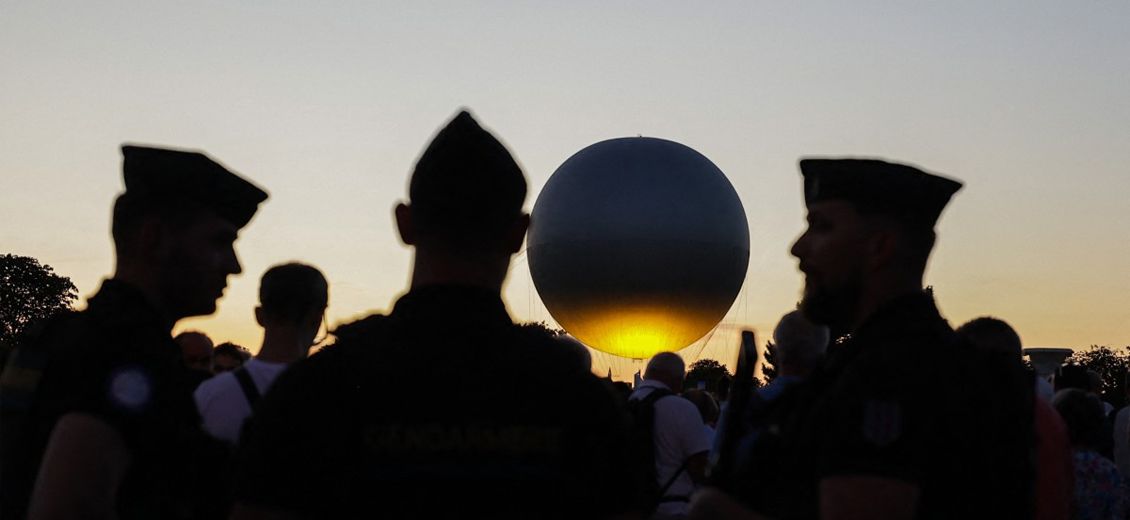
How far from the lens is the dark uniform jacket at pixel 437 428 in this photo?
8.27ft

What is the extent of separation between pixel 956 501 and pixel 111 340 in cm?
213

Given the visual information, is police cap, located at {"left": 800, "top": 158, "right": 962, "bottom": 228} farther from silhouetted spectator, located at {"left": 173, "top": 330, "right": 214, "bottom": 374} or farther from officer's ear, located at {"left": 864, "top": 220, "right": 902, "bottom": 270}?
silhouetted spectator, located at {"left": 173, "top": 330, "right": 214, "bottom": 374}

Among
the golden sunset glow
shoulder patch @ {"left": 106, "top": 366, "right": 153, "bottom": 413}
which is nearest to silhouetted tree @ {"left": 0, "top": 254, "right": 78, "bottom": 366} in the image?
the golden sunset glow

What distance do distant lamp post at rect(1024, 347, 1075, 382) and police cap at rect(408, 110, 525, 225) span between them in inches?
367

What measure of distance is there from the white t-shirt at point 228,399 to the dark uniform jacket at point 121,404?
139cm

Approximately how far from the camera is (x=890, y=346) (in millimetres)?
3180

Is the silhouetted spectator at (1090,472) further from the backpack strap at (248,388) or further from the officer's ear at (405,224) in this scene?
the officer's ear at (405,224)

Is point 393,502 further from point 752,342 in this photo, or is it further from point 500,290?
point 752,342

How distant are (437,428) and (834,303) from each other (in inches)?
60.4

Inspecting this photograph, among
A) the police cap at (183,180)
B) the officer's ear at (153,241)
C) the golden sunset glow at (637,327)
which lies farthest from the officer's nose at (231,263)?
the golden sunset glow at (637,327)

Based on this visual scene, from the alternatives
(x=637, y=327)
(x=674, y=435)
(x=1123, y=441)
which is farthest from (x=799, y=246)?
(x=637, y=327)

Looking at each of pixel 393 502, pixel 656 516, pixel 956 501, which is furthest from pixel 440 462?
pixel 656 516

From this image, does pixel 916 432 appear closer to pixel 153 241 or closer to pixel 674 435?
pixel 153 241

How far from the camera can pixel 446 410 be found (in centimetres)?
257
